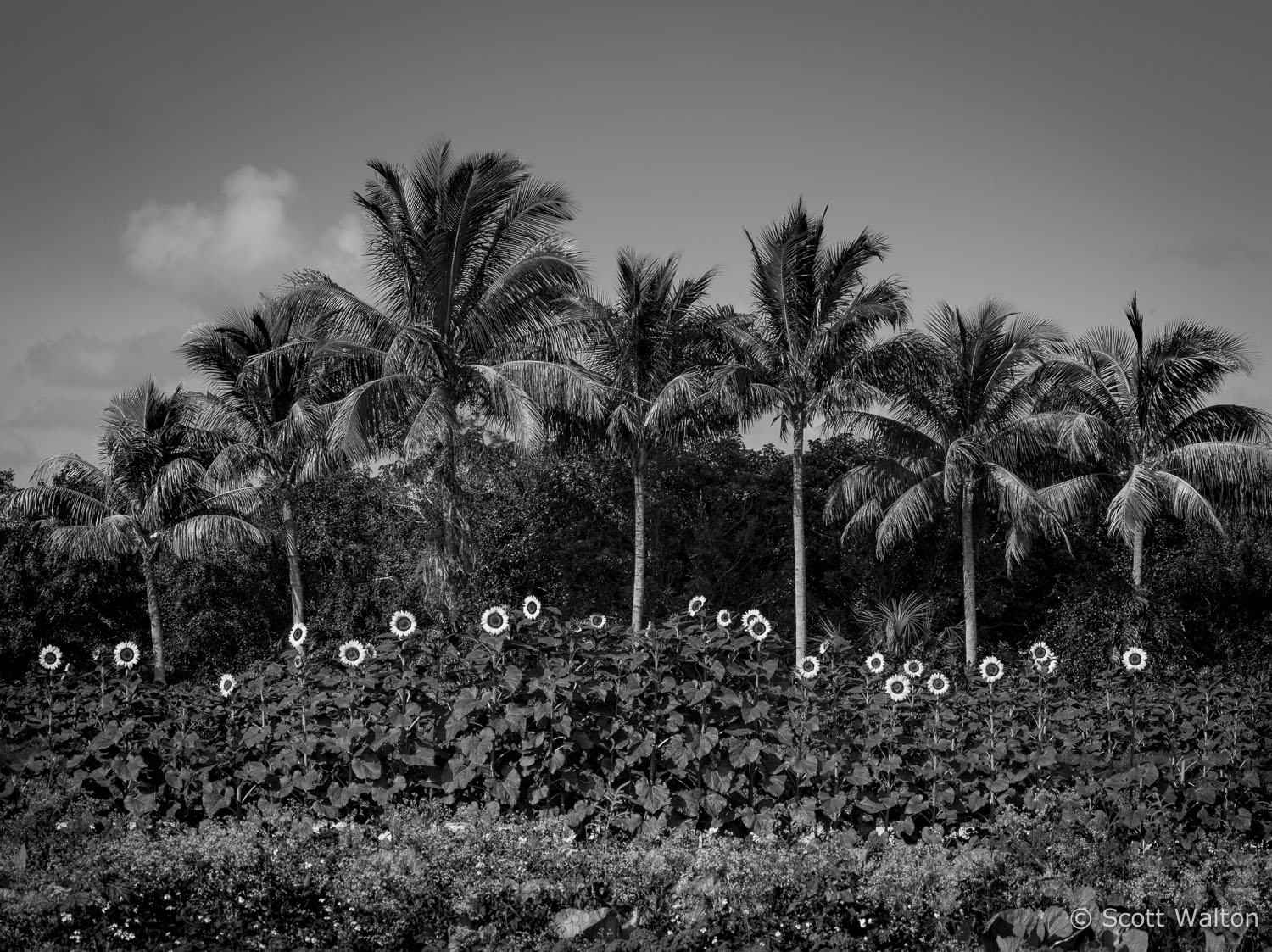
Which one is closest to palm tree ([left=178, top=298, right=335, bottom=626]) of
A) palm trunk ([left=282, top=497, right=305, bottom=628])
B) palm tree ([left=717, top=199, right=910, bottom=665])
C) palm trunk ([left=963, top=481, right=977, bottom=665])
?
palm trunk ([left=282, top=497, right=305, bottom=628])

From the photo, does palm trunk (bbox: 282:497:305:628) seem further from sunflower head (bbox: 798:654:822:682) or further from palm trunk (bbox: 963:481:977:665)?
sunflower head (bbox: 798:654:822:682)

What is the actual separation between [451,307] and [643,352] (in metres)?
3.21

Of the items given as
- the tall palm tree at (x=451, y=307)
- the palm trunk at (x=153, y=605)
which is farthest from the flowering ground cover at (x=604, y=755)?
the palm trunk at (x=153, y=605)

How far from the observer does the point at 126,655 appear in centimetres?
661

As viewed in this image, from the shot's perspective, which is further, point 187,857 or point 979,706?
point 979,706

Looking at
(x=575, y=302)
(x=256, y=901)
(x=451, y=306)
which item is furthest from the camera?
(x=575, y=302)

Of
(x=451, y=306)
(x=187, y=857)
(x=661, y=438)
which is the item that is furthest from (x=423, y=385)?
(x=187, y=857)

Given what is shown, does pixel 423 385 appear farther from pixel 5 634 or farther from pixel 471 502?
pixel 5 634

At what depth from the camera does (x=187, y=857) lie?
4.81 meters

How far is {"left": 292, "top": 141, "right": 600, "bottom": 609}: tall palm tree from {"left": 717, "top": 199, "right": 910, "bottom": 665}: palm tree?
2.99 meters

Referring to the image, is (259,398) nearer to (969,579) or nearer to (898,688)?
(969,579)

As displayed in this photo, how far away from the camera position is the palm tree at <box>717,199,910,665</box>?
17.0 meters

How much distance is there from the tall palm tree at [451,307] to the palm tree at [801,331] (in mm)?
2992

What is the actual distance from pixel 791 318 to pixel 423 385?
5.55 meters
